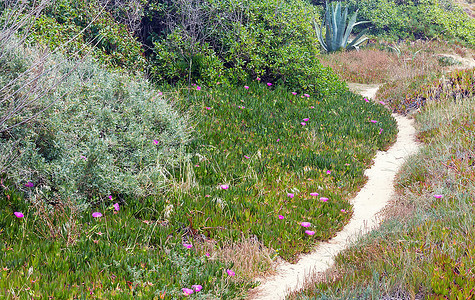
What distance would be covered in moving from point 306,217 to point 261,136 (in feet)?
8.31

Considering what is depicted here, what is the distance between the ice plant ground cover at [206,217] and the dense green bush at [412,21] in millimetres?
15148

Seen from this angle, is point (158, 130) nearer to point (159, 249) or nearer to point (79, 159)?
point (79, 159)

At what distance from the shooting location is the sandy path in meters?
3.77

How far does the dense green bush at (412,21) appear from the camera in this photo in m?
21.0

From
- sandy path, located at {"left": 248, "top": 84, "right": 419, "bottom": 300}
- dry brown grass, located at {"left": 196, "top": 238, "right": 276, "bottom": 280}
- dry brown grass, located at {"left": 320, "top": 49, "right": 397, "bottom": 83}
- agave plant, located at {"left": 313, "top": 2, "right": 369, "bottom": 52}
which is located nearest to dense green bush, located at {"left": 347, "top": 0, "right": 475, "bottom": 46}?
agave plant, located at {"left": 313, "top": 2, "right": 369, "bottom": 52}

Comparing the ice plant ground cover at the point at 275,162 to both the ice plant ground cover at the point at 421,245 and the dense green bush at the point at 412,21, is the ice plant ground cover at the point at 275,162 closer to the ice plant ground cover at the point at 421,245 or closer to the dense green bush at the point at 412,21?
the ice plant ground cover at the point at 421,245

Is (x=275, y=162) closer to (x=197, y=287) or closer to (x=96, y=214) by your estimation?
(x=96, y=214)

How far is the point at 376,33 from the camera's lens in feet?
70.0

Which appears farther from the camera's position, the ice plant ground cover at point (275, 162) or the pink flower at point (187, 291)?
the ice plant ground cover at point (275, 162)

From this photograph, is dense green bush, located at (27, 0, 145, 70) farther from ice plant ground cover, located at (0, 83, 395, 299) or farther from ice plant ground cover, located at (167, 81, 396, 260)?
ice plant ground cover, located at (0, 83, 395, 299)

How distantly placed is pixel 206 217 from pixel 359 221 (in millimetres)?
1939

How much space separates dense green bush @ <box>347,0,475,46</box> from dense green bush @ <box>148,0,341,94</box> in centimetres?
1236

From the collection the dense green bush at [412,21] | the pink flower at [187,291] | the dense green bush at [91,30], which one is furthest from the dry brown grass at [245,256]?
the dense green bush at [412,21]

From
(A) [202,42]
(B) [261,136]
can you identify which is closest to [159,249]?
(B) [261,136]
